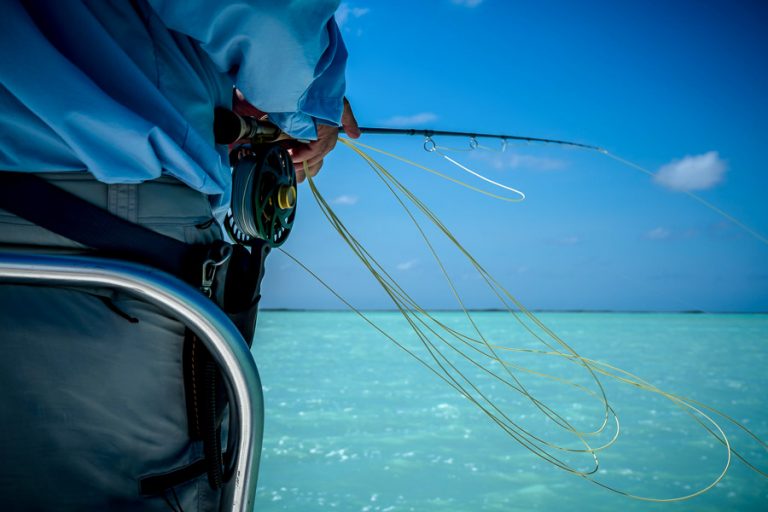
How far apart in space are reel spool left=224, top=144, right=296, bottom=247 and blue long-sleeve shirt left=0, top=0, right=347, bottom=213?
27 cm

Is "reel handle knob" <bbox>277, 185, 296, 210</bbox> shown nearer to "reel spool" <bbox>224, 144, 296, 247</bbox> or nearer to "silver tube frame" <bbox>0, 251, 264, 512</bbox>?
"reel spool" <bbox>224, 144, 296, 247</bbox>

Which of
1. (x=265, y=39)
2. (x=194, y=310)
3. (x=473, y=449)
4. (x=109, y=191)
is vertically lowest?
(x=473, y=449)

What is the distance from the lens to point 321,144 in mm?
1284

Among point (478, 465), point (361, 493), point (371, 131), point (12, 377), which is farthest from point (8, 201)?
point (478, 465)

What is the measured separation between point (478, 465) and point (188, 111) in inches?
208

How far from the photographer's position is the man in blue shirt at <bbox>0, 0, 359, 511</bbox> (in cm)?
57

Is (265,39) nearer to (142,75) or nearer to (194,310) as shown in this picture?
(142,75)

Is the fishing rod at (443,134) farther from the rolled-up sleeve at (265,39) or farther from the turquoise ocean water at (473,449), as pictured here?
the turquoise ocean water at (473,449)

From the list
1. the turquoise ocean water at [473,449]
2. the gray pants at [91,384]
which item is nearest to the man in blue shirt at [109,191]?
the gray pants at [91,384]

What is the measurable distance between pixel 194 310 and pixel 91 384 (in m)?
0.25

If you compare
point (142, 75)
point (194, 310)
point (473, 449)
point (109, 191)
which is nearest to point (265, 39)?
point (142, 75)

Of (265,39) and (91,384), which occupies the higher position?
(265,39)

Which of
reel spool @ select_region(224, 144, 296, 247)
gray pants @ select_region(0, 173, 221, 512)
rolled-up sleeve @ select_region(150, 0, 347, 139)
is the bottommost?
gray pants @ select_region(0, 173, 221, 512)

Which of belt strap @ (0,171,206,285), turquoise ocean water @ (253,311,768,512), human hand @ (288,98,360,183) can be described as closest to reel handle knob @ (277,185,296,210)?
human hand @ (288,98,360,183)
